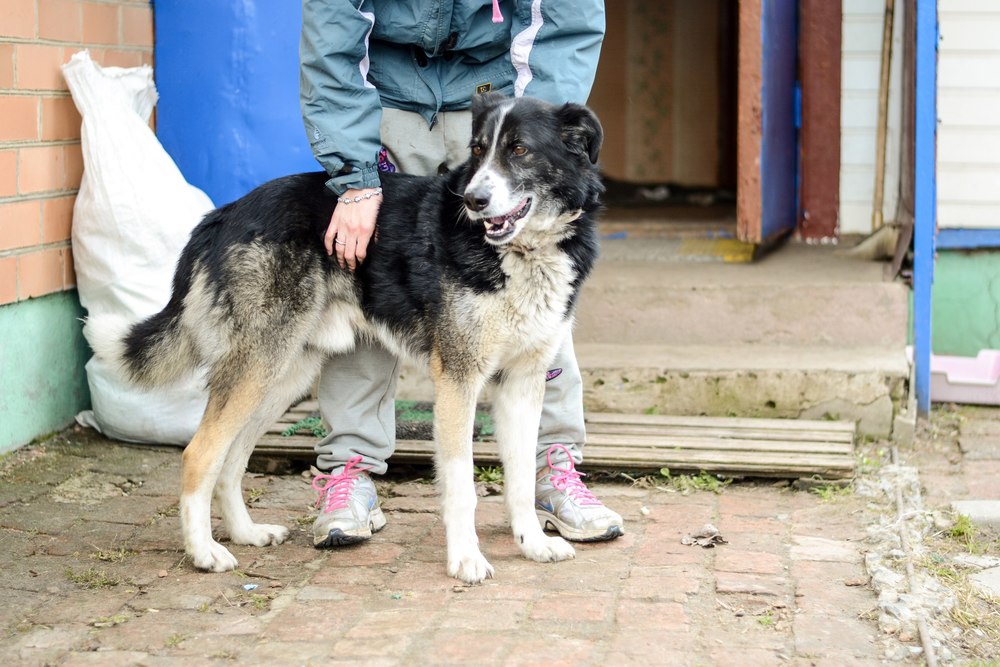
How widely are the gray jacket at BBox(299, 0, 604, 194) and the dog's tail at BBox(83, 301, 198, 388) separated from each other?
25.0 inches

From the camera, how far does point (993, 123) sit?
5426 mm

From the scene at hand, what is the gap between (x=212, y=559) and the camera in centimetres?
321

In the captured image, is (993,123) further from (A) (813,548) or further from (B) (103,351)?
(B) (103,351)

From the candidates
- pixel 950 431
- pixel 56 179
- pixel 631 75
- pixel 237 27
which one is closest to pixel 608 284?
pixel 950 431

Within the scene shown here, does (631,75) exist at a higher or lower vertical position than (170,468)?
higher

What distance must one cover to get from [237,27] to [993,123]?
347 cm

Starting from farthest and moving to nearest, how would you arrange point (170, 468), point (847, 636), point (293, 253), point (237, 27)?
point (237, 27)
point (170, 468)
point (293, 253)
point (847, 636)

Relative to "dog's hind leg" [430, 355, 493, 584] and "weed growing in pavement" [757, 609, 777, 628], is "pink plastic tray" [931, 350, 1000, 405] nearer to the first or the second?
"weed growing in pavement" [757, 609, 777, 628]

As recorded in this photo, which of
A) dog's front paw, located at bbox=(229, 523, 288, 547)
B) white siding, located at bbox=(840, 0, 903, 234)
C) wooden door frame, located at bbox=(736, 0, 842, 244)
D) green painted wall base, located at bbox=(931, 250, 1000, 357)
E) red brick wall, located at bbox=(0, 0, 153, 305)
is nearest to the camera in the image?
dog's front paw, located at bbox=(229, 523, 288, 547)

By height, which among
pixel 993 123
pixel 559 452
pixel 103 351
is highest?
pixel 993 123

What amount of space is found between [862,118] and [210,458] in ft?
13.5

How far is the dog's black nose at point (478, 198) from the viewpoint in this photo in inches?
115

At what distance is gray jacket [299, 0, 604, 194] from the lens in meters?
3.25

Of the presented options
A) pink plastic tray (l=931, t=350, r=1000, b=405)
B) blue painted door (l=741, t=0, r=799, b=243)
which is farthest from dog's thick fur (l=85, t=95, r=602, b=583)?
pink plastic tray (l=931, t=350, r=1000, b=405)
